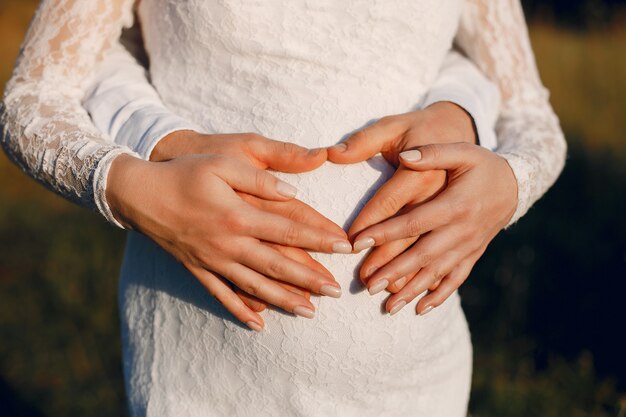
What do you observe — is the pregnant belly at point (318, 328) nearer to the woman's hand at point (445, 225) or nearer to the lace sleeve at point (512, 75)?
the woman's hand at point (445, 225)

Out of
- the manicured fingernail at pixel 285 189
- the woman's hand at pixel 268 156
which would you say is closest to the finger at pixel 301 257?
the woman's hand at pixel 268 156

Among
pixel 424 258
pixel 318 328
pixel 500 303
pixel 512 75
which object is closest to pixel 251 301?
pixel 318 328

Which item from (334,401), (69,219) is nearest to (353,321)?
(334,401)

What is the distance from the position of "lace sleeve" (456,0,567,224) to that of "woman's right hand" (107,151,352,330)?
694 millimetres

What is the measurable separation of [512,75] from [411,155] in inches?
24.8

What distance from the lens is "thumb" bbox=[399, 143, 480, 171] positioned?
1.42 m

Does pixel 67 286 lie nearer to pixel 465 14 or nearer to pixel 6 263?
pixel 6 263

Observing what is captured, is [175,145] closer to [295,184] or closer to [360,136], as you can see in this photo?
[295,184]

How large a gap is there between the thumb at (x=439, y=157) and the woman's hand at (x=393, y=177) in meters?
0.03

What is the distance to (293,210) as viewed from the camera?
1385mm

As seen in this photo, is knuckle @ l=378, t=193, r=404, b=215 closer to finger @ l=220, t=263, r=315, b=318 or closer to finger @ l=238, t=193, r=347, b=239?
finger @ l=238, t=193, r=347, b=239

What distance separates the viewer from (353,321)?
1.49 m

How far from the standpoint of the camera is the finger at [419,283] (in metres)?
1.46

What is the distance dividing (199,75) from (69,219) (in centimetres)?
412
